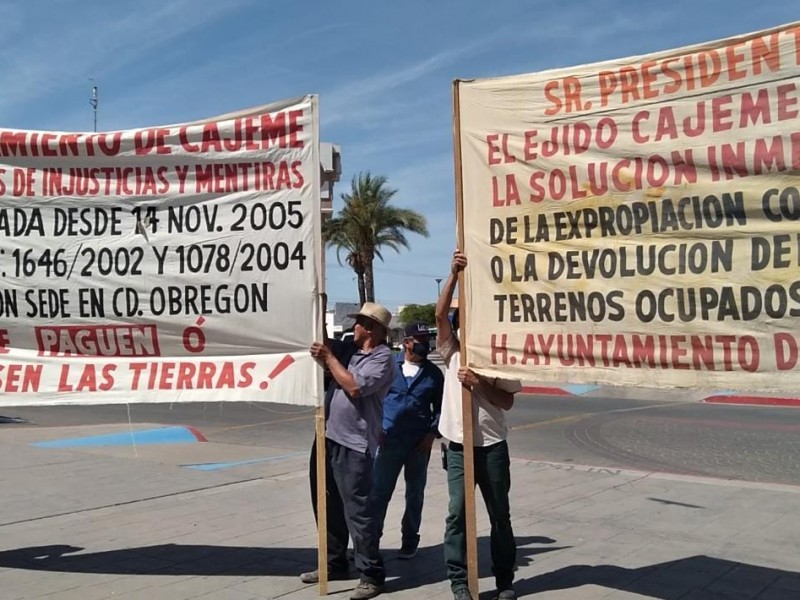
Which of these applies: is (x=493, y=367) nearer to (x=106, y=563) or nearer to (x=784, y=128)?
(x=784, y=128)

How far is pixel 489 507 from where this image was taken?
4770 millimetres

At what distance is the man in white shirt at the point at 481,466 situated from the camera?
469cm

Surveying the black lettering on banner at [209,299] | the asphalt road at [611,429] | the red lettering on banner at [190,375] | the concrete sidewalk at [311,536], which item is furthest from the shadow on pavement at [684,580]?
the asphalt road at [611,429]

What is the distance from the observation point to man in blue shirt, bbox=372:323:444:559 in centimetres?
570

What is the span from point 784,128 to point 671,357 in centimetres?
120

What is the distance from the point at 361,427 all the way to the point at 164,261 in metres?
1.72

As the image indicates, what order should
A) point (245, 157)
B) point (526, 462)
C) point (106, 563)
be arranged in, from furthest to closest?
point (526, 462), point (106, 563), point (245, 157)

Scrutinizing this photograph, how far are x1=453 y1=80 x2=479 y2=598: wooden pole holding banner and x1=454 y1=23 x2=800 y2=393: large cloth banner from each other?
1.2 inches

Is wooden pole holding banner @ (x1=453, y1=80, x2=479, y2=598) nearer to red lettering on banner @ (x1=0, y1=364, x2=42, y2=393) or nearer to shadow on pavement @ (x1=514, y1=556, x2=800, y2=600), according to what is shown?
shadow on pavement @ (x1=514, y1=556, x2=800, y2=600)

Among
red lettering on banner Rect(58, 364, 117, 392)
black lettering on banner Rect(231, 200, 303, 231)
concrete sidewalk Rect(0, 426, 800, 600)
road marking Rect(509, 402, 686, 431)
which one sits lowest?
road marking Rect(509, 402, 686, 431)

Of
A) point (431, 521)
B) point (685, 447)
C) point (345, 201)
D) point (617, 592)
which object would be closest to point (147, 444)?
point (431, 521)

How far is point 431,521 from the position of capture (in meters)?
6.91

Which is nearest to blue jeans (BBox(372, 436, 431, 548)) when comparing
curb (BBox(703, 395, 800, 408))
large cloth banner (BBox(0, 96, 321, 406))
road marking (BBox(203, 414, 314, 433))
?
large cloth banner (BBox(0, 96, 321, 406))

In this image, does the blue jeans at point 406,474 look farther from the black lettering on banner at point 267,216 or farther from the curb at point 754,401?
the curb at point 754,401
